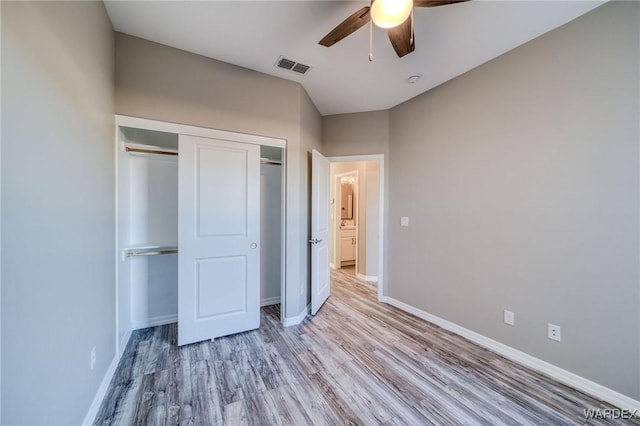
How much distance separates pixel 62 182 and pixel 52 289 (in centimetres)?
51

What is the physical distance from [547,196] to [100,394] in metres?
3.58

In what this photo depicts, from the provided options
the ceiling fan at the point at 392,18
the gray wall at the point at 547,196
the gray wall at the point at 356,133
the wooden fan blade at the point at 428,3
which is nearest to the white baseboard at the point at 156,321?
the gray wall at the point at 356,133

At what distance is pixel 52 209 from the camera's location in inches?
43.8

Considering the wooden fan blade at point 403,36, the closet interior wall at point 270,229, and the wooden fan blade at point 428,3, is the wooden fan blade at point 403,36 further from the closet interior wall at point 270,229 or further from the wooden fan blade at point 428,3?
the closet interior wall at point 270,229

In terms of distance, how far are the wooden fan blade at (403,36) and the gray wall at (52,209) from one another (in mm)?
1752

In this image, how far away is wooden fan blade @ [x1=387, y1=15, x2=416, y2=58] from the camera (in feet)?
4.91

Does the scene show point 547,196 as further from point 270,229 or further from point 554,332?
point 270,229

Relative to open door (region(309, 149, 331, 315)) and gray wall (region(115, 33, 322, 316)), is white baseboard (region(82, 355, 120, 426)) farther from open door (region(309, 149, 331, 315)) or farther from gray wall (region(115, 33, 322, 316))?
open door (region(309, 149, 331, 315))

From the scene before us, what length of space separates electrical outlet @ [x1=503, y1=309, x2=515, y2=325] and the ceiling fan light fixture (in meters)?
2.50

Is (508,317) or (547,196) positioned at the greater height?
(547,196)

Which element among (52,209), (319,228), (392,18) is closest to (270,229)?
(319,228)

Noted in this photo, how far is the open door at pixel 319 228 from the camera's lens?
9.66 ft

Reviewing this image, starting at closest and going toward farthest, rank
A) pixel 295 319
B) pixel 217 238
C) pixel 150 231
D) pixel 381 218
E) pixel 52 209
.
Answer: pixel 52 209 → pixel 217 238 → pixel 150 231 → pixel 295 319 → pixel 381 218

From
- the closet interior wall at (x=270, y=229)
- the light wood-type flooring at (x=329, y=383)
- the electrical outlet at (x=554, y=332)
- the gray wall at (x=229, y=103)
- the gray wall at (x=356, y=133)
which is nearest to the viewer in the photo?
the light wood-type flooring at (x=329, y=383)
